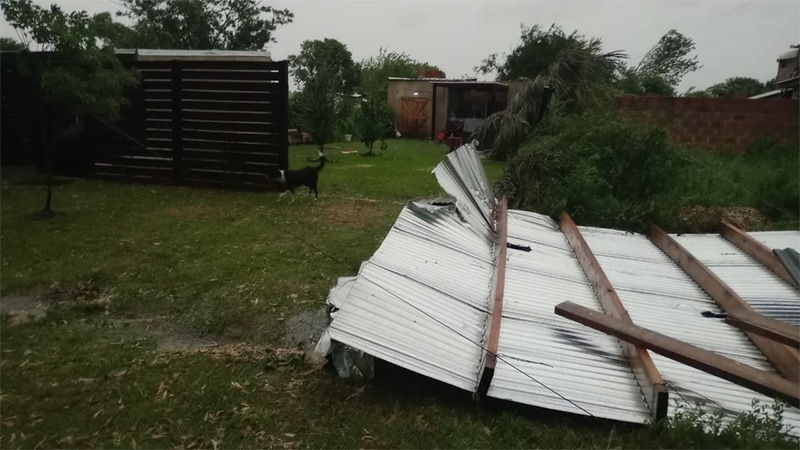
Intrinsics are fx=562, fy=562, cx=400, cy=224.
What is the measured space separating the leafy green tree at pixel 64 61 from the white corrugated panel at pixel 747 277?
25.0 feet

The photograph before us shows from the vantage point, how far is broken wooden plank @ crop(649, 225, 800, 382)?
3225 mm

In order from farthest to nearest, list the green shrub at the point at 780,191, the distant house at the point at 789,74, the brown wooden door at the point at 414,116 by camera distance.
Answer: the brown wooden door at the point at 414,116 < the distant house at the point at 789,74 < the green shrub at the point at 780,191

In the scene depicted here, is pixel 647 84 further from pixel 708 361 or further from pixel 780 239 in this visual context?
pixel 708 361

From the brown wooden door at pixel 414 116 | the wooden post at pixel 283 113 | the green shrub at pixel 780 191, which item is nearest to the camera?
the green shrub at pixel 780 191

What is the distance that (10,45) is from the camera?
7.76 meters

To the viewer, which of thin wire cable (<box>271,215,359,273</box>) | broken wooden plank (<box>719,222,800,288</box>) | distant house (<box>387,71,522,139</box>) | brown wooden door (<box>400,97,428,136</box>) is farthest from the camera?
brown wooden door (<box>400,97,428,136</box>)

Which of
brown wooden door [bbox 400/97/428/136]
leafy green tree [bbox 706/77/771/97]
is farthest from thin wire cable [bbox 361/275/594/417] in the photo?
brown wooden door [bbox 400/97/428/136]

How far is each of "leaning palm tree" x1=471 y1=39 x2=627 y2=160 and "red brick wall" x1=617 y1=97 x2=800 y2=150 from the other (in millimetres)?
3552

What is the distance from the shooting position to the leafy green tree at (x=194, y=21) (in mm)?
27516

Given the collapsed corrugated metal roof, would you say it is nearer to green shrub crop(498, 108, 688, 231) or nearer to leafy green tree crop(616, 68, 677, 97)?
green shrub crop(498, 108, 688, 231)

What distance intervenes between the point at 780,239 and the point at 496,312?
4.21 meters

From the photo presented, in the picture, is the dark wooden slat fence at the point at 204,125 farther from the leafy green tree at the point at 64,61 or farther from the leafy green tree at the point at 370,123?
the leafy green tree at the point at 370,123

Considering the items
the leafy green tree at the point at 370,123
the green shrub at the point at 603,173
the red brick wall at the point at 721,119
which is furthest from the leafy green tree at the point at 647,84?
the green shrub at the point at 603,173

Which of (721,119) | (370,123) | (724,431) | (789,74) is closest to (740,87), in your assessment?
(789,74)
